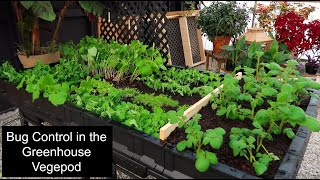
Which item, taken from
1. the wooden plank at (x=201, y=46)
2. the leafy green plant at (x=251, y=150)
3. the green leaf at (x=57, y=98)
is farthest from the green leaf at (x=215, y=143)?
the wooden plank at (x=201, y=46)

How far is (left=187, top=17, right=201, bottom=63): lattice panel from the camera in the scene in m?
5.15

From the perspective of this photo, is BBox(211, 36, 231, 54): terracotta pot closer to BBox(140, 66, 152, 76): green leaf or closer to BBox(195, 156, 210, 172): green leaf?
BBox(140, 66, 152, 76): green leaf

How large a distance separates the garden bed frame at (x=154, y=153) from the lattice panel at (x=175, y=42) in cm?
297

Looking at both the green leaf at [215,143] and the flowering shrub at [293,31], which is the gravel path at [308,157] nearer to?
the green leaf at [215,143]

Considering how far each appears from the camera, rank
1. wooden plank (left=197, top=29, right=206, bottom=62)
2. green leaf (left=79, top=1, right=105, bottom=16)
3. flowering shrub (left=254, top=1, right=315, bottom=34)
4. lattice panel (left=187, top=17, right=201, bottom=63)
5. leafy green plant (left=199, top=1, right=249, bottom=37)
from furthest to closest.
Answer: wooden plank (left=197, top=29, right=206, bottom=62), lattice panel (left=187, top=17, right=201, bottom=63), flowering shrub (left=254, top=1, right=315, bottom=34), leafy green plant (left=199, top=1, right=249, bottom=37), green leaf (left=79, top=1, right=105, bottom=16)

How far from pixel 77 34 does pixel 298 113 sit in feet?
10.9

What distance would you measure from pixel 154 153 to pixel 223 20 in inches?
139

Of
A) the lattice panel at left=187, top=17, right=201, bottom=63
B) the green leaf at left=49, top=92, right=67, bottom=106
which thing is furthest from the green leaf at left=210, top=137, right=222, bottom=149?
the lattice panel at left=187, top=17, right=201, bottom=63

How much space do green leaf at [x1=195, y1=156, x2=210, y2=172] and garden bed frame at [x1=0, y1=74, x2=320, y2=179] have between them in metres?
0.04

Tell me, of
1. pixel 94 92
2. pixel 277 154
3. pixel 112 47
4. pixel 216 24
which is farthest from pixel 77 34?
pixel 277 154

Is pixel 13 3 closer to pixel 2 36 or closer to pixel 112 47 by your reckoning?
pixel 2 36

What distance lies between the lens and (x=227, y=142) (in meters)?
1.54

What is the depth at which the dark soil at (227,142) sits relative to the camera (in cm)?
131

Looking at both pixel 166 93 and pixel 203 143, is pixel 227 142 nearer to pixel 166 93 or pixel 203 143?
pixel 203 143
